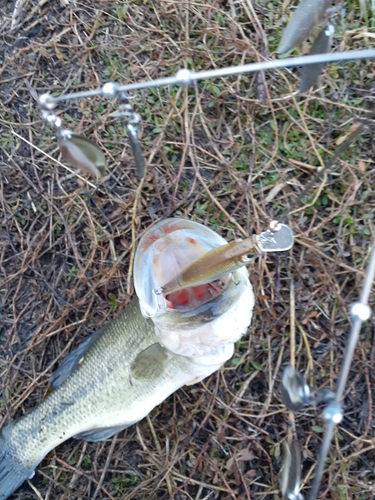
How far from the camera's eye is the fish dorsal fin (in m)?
2.12

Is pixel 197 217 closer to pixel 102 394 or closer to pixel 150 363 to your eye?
pixel 150 363

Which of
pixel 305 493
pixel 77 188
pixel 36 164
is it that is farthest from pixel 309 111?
pixel 305 493

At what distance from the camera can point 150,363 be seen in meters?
1.84

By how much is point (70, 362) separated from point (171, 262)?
0.80 m

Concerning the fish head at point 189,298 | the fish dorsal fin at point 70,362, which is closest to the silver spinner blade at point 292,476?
the fish head at point 189,298

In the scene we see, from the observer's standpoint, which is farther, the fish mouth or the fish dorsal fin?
the fish dorsal fin

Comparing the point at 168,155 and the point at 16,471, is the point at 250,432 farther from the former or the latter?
the point at 168,155

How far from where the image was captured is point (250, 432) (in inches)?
88.2

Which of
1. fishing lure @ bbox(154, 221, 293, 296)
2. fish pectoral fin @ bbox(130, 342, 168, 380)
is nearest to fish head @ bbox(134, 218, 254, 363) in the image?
fish pectoral fin @ bbox(130, 342, 168, 380)

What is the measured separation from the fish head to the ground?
1.96 feet

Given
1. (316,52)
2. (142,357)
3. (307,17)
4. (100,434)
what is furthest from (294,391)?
(100,434)

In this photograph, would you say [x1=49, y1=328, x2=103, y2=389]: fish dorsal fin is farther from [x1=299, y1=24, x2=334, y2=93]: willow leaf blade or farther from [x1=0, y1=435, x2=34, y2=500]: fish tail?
[x1=299, y1=24, x2=334, y2=93]: willow leaf blade

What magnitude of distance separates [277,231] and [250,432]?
4.32ft

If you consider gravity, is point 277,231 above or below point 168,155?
above
